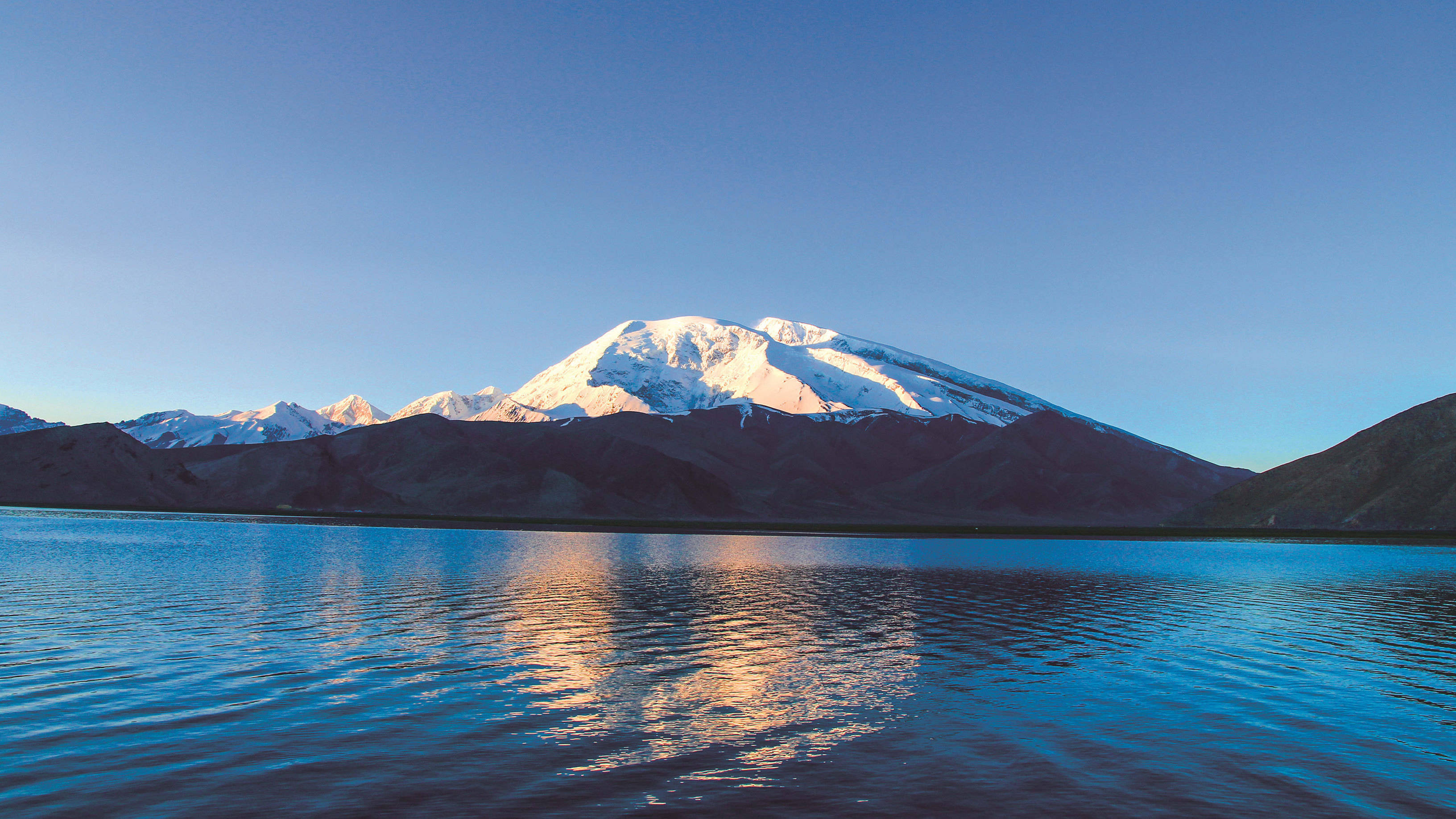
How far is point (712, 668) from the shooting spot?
93.9ft

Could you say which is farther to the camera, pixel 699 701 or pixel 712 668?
pixel 712 668

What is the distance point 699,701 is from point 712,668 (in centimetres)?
513

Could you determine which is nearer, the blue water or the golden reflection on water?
the blue water

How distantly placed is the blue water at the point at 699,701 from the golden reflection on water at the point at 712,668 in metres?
0.16

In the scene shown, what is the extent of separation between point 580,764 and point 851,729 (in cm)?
663

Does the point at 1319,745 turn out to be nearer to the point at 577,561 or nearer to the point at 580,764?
the point at 580,764

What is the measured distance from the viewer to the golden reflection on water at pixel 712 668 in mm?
19922

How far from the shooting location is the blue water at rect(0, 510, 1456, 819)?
620 inches

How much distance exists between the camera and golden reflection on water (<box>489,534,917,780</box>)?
19.9m

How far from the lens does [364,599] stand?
4500cm

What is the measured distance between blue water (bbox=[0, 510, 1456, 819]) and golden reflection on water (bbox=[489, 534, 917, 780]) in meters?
0.16

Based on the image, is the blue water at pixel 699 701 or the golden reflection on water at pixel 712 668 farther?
the golden reflection on water at pixel 712 668

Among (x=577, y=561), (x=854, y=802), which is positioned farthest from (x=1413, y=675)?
(x=577, y=561)

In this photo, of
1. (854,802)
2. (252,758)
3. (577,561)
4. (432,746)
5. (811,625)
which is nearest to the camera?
(854,802)
